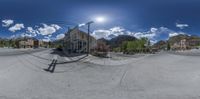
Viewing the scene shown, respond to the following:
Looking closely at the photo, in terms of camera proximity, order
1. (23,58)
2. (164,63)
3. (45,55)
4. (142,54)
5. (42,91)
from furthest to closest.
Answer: (164,63)
(142,54)
(23,58)
(45,55)
(42,91)

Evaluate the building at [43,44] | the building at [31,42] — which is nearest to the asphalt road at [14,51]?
the building at [31,42]

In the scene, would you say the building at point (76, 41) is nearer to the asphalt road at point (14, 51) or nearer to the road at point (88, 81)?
the road at point (88, 81)

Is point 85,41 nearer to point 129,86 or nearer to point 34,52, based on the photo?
point 34,52

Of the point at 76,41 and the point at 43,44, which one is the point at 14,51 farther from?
the point at 76,41

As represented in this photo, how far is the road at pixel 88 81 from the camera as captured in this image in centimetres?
422

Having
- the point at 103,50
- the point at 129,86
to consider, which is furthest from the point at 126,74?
the point at 103,50

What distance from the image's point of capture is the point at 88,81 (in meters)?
4.55

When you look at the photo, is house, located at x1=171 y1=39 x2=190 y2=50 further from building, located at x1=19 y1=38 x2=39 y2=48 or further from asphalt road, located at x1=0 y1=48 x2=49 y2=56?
asphalt road, located at x1=0 y1=48 x2=49 y2=56

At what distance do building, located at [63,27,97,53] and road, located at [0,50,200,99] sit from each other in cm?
39

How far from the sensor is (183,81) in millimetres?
5332

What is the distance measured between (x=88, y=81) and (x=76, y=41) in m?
1.03

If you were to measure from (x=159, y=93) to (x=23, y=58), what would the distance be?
330 cm

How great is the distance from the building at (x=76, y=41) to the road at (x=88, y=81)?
1.28 ft

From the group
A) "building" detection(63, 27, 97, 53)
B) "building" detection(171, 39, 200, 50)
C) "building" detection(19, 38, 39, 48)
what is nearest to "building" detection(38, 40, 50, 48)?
"building" detection(19, 38, 39, 48)
